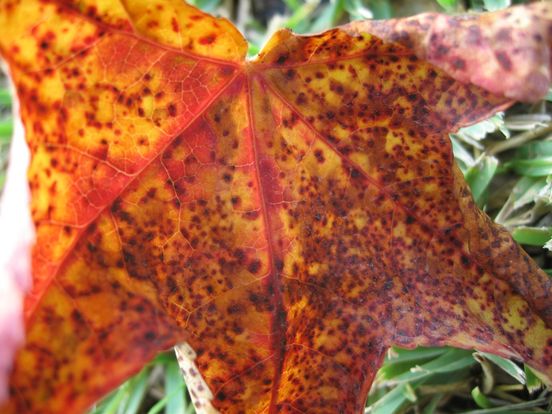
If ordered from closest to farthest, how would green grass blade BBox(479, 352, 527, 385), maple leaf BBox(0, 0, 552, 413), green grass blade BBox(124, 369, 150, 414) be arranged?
maple leaf BBox(0, 0, 552, 413)
green grass blade BBox(479, 352, 527, 385)
green grass blade BBox(124, 369, 150, 414)

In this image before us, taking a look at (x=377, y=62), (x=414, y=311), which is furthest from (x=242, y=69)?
(x=414, y=311)

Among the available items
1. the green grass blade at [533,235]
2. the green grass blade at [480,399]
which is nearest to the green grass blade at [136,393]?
the green grass blade at [480,399]

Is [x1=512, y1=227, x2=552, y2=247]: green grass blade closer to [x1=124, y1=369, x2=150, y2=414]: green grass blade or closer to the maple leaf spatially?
the maple leaf

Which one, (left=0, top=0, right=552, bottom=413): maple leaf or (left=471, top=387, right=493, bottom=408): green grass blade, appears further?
(left=471, top=387, right=493, bottom=408): green grass blade

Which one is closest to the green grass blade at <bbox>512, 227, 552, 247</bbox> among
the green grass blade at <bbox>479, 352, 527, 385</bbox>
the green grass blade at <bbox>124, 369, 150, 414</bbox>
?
the green grass blade at <bbox>479, 352, 527, 385</bbox>

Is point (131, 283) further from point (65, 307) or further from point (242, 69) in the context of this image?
point (242, 69)

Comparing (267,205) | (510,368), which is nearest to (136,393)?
(267,205)

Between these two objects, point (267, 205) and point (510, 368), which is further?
point (510, 368)

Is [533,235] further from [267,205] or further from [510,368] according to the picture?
[267,205]

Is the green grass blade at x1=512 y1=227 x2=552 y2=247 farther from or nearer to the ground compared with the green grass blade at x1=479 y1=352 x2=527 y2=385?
farther from the ground
